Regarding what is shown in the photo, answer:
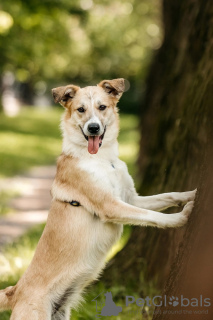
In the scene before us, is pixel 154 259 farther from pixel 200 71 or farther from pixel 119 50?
pixel 119 50

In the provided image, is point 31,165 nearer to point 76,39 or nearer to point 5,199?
point 5,199

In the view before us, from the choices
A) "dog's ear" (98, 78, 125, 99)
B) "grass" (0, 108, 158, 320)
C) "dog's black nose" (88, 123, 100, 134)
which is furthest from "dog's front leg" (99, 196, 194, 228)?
"grass" (0, 108, 158, 320)

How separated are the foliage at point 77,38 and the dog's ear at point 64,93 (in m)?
9.93

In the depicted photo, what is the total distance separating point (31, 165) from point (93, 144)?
1278 centimetres

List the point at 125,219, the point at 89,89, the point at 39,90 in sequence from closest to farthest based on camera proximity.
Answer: the point at 125,219 < the point at 89,89 < the point at 39,90

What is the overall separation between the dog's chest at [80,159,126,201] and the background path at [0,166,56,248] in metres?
4.13

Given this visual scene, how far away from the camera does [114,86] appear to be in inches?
165

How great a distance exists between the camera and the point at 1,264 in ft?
21.9

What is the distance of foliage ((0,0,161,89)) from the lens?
19.5 metres

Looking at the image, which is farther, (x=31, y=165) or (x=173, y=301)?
(x=31, y=165)

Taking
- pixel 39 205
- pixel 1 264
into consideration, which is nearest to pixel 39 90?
pixel 39 205

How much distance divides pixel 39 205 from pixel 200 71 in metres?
6.83

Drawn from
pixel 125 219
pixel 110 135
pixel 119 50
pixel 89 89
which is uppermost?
pixel 89 89

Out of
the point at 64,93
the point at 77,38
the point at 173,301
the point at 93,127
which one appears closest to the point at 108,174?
the point at 93,127
